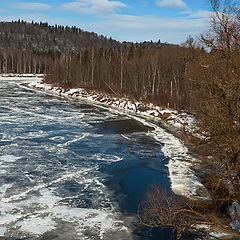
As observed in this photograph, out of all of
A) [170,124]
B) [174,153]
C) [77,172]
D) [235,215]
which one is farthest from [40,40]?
[235,215]

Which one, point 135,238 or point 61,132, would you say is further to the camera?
point 61,132

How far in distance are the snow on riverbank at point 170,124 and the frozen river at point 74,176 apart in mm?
508

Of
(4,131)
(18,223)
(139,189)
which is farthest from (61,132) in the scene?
(18,223)

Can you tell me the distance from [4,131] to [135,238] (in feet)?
57.3

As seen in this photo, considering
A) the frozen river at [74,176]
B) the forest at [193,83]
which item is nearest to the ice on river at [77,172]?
the frozen river at [74,176]

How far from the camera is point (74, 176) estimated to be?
17719 millimetres

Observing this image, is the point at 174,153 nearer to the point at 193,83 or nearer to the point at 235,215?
the point at 193,83

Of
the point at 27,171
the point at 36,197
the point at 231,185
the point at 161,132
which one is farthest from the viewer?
the point at 161,132

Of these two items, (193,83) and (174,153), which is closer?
(193,83)

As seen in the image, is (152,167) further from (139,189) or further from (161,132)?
(161,132)

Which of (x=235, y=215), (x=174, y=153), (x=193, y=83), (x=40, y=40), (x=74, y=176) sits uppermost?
(x=40, y=40)

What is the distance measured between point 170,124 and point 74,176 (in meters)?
17.1

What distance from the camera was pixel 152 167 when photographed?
2002 centimetres

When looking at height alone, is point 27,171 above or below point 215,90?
below
